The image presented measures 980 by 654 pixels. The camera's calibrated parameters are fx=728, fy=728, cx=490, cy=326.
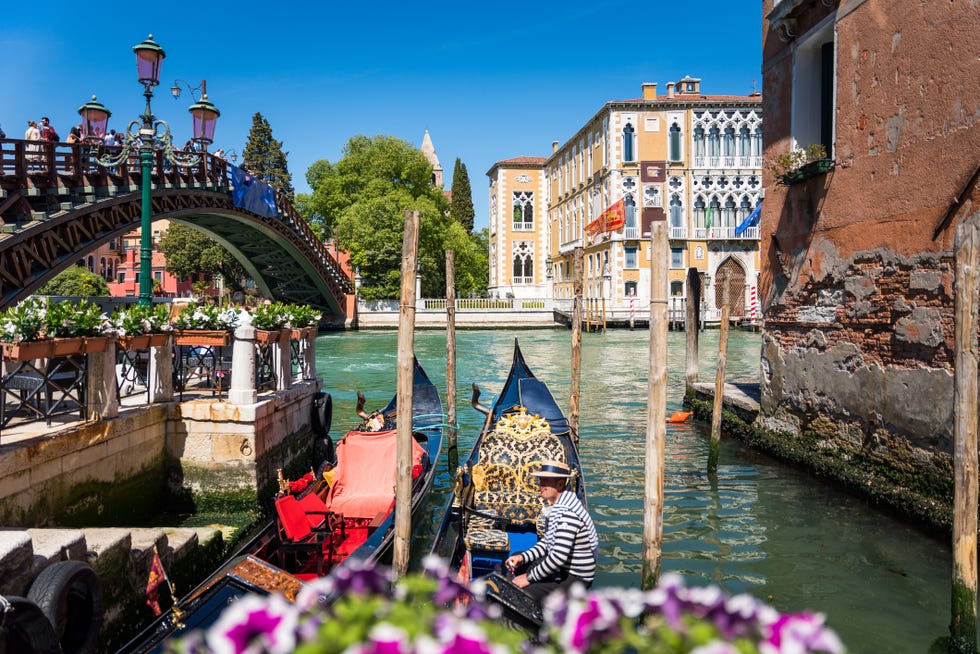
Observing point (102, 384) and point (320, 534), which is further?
point (102, 384)

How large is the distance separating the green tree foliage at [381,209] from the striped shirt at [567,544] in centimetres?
2485

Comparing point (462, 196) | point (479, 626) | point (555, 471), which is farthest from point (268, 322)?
point (462, 196)

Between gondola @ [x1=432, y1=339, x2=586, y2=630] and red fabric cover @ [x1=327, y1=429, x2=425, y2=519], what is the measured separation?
0.50 m

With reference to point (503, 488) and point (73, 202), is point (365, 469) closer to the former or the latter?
point (503, 488)

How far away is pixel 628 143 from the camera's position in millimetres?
29188

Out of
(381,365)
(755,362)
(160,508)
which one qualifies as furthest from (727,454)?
(381,365)

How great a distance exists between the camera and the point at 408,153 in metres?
30.7

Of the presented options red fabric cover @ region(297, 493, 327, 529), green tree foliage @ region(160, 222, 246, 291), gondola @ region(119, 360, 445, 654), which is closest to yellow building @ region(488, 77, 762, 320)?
green tree foliage @ region(160, 222, 246, 291)

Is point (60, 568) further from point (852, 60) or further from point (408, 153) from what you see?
point (408, 153)

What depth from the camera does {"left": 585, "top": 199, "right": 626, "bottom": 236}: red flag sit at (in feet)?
89.0

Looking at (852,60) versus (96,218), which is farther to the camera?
(96,218)

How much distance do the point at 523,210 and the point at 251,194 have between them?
80.1ft

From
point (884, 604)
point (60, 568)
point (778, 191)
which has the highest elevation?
point (778, 191)

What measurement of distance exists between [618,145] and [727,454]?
23.3 meters
